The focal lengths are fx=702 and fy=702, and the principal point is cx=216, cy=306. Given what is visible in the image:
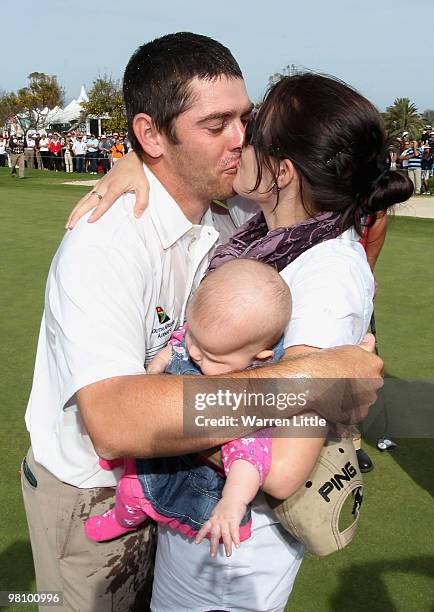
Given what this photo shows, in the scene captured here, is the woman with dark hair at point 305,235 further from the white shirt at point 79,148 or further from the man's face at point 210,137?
the white shirt at point 79,148

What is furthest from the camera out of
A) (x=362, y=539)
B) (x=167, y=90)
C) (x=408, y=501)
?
(x=408, y=501)

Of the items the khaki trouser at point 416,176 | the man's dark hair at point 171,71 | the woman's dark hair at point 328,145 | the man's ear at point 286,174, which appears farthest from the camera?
the khaki trouser at point 416,176

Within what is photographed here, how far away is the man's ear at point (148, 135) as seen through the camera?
262 cm

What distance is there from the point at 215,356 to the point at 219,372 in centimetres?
5

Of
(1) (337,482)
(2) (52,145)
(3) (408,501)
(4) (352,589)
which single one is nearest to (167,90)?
(1) (337,482)

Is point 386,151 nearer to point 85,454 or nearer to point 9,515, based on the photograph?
point 85,454

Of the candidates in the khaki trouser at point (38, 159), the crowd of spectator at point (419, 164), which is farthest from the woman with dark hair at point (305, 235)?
the khaki trouser at point (38, 159)

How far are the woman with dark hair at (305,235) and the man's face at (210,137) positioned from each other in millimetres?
246

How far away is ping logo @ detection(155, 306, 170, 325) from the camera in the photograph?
2423 millimetres

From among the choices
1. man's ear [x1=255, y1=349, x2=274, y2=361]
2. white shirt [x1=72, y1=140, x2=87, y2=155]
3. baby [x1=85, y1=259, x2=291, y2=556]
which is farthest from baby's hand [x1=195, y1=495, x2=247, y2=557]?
white shirt [x1=72, y1=140, x2=87, y2=155]

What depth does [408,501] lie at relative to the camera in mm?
4109

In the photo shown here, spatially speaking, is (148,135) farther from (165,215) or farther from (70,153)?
(70,153)

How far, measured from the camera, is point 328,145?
213 centimetres

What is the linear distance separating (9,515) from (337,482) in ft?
8.39
